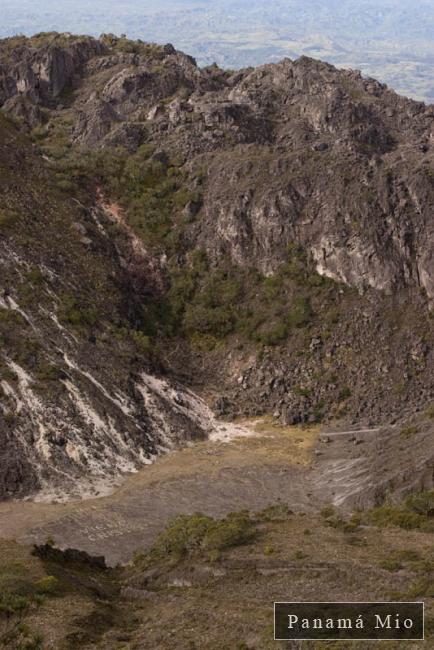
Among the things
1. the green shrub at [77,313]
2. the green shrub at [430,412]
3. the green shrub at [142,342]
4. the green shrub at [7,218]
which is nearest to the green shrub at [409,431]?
the green shrub at [430,412]

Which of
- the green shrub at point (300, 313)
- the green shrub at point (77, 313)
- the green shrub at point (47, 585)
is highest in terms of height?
the green shrub at point (77, 313)

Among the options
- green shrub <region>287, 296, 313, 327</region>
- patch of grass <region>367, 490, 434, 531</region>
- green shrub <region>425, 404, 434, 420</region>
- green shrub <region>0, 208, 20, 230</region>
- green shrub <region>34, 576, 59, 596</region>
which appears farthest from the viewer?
green shrub <region>0, 208, 20, 230</region>

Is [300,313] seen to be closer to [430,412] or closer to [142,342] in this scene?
[142,342]

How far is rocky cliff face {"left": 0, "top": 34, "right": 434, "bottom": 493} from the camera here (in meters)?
53.3

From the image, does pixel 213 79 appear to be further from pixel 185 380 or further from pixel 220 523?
pixel 220 523

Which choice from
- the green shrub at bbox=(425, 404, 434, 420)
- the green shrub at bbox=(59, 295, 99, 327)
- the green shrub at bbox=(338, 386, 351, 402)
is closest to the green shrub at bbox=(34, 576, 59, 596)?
the green shrub at bbox=(425, 404, 434, 420)

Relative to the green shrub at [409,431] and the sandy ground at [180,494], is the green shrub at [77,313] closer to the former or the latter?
the sandy ground at [180,494]

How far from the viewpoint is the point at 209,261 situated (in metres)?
68.5

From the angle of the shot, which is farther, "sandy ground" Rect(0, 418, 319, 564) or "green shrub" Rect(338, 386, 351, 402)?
"green shrub" Rect(338, 386, 351, 402)

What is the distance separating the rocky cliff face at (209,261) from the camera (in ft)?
175

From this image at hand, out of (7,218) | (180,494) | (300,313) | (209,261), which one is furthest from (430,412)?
(7,218)

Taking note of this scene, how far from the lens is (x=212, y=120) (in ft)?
262

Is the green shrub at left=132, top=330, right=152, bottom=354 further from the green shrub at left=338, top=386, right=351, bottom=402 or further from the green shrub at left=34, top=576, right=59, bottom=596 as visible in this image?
the green shrub at left=34, top=576, right=59, bottom=596

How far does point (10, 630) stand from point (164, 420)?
2892cm
